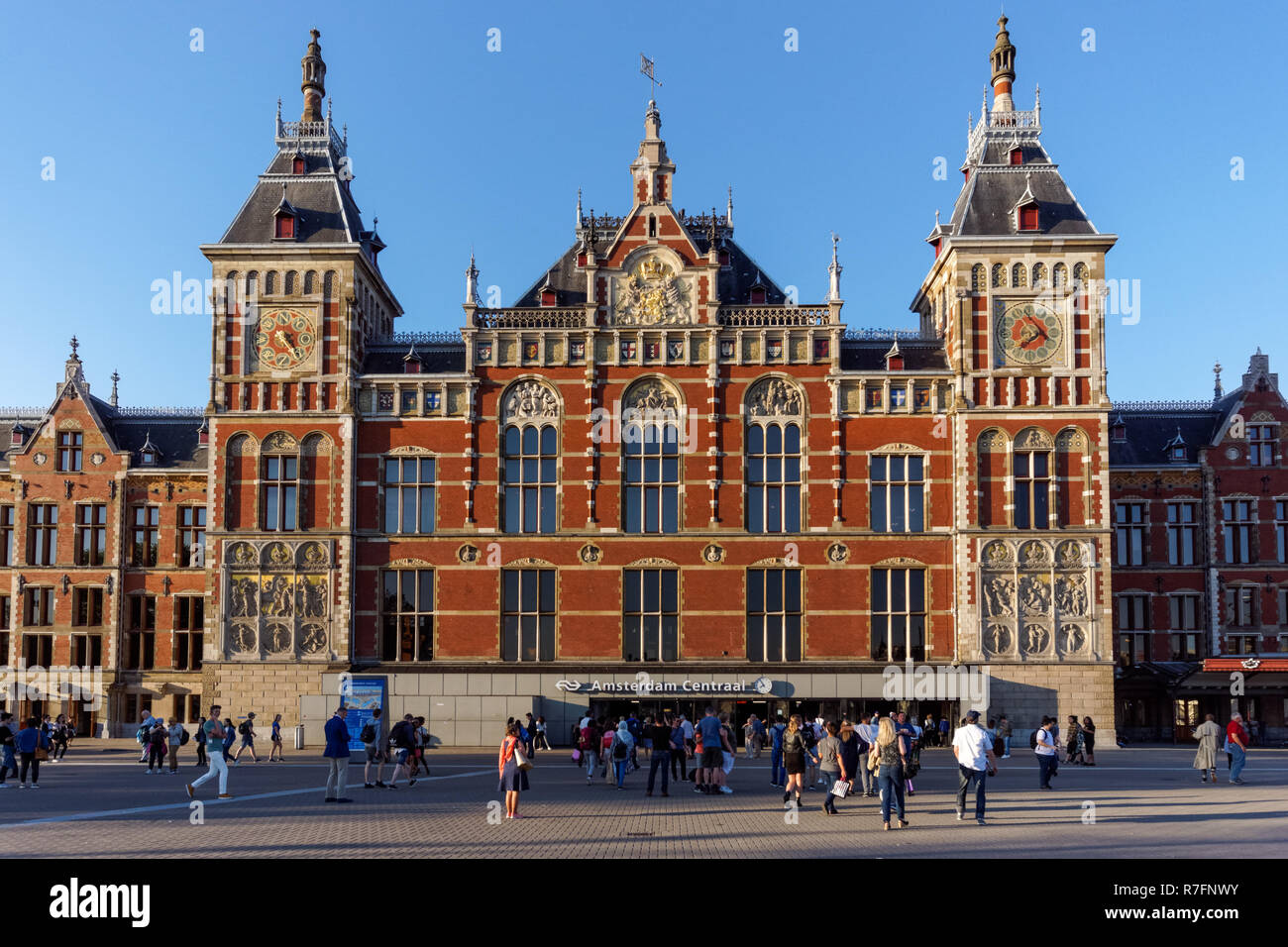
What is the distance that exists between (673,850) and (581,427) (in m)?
32.7

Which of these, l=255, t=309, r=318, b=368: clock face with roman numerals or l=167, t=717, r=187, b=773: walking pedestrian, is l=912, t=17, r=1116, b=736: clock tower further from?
l=167, t=717, r=187, b=773: walking pedestrian

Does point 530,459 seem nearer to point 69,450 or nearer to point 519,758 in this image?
point 69,450

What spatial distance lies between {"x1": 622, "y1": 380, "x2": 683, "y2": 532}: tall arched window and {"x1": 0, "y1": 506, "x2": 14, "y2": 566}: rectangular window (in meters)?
29.6

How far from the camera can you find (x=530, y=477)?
48938mm

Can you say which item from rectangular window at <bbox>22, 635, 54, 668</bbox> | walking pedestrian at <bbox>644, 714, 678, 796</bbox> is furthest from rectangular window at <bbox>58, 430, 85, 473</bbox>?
walking pedestrian at <bbox>644, 714, 678, 796</bbox>

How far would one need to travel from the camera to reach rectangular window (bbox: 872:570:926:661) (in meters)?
47.5

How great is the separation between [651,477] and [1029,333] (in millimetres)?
15840

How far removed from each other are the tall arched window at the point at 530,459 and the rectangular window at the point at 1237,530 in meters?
30.5

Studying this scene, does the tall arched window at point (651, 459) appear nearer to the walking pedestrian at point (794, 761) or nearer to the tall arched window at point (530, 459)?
the tall arched window at point (530, 459)

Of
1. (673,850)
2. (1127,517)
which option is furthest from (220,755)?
(1127,517)

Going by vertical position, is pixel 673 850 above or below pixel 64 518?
below

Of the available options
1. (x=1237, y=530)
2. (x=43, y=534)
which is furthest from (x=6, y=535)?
(x=1237, y=530)
